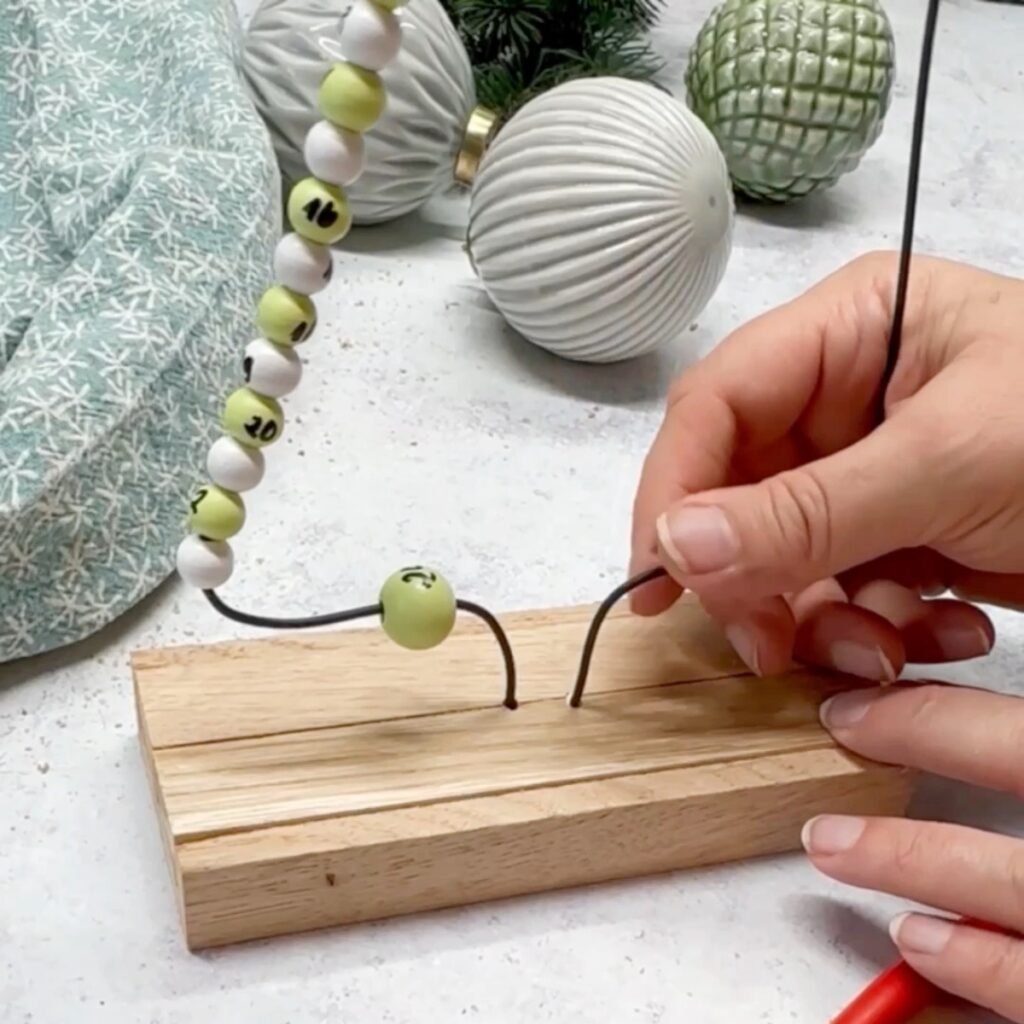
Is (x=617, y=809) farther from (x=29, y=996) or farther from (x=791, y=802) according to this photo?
(x=29, y=996)

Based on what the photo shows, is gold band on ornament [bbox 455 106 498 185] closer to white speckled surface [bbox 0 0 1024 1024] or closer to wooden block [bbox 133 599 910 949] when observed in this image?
white speckled surface [bbox 0 0 1024 1024]

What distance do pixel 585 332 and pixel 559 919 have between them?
29 centimetres

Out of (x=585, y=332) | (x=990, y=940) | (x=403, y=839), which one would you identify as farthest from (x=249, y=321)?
(x=990, y=940)

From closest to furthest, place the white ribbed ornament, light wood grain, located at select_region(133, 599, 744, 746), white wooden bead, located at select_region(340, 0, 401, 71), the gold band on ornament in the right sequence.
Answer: white wooden bead, located at select_region(340, 0, 401, 71) < light wood grain, located at select_region(133, 599, 744, 746) < the white ribbed ornament < the gold band on ornament

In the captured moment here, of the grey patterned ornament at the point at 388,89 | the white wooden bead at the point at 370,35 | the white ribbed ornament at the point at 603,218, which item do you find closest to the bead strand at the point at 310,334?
the white wooden bead at the point at 370,35

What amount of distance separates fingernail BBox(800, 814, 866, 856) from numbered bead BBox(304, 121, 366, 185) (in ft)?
0.82

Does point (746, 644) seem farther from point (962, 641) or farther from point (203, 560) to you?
point (203, 560)

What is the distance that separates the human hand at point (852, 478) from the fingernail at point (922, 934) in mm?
92

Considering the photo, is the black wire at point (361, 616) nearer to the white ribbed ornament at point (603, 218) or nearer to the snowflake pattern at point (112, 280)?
the snowflake pattern at point (112, 280)

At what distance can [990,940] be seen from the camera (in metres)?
0.43

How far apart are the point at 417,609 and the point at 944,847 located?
176mm

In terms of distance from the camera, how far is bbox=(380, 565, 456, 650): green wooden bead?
430 mm

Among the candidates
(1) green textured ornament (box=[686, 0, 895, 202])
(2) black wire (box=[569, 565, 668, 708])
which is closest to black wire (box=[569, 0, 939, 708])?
(2) black wire (box=[569, 565, 668, 708])

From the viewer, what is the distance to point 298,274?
1.28ft
